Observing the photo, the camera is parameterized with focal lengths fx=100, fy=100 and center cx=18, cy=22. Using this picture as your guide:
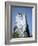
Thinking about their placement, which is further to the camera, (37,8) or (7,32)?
(37,8)

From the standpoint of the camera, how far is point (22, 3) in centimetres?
132

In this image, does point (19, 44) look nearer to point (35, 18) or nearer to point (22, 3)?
point (35, 18)

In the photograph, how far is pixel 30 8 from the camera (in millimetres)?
1340

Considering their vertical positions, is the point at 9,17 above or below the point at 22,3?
below

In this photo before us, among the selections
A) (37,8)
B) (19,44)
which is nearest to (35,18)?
(37,8)

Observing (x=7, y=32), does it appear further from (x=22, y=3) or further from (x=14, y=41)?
(x=22, y=3)

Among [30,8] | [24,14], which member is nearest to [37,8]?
[30,8]

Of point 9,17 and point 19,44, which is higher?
point 9,17

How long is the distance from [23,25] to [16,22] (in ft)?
0.33

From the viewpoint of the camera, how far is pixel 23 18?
1.32 m

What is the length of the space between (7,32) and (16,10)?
30 centimetres

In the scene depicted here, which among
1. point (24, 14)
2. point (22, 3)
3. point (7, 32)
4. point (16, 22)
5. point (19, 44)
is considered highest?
point (22, 3)

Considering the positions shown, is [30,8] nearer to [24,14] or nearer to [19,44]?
[24,14]
